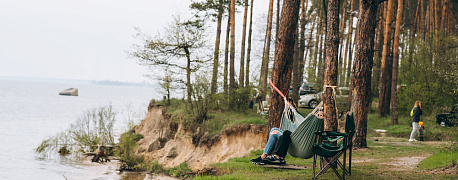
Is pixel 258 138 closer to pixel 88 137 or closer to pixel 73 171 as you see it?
pixel 73 171

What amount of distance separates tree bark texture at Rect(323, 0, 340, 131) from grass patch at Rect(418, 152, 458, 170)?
2076 millimetres

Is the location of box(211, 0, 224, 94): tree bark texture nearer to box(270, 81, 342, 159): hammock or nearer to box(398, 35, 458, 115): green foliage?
box(398, 35, 458, 115): green foliage

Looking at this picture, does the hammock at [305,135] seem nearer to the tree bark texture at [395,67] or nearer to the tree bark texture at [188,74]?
the tree bark texture at [188,74]

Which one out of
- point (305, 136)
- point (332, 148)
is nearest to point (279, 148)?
point (305, 136)

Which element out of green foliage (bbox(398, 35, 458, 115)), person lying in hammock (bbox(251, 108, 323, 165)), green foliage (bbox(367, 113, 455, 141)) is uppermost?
green foliage (bbox(398, 35, 458, 115))

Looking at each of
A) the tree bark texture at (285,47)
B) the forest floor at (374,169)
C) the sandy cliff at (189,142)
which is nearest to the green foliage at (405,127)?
the forest floor at (374,169)

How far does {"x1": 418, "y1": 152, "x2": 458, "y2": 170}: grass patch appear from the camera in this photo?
334 inches

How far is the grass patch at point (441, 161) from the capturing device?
8.48 m

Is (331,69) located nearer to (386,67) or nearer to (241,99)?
(241,99)

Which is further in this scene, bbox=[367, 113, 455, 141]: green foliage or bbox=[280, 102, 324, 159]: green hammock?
bbox=[367, 113, 455, 141]: green foliage

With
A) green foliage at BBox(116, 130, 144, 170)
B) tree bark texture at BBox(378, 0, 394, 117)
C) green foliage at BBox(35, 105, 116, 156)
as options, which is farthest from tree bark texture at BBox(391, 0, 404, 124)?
green foliage at BBox(35, 105, 116, 156)

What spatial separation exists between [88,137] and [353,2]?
17801 mm

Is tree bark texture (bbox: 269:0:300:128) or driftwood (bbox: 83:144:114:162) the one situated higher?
tree bark texture (bbox: 269:0:300:128)

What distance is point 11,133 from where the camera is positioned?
34.1m
